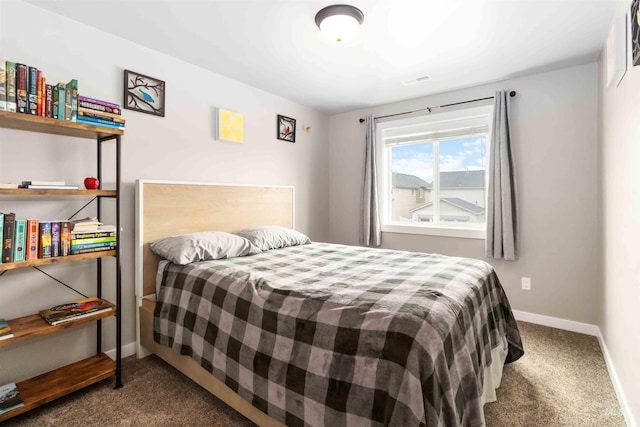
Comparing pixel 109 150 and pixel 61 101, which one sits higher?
pixel 61 101

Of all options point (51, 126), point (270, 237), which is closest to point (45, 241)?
point (51, 126)

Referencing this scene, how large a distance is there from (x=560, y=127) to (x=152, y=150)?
353cm

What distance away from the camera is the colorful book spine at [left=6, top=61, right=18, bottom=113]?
1584mm

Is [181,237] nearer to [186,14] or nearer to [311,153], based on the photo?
[186,14]

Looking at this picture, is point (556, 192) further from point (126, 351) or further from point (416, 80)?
point (126, 351)

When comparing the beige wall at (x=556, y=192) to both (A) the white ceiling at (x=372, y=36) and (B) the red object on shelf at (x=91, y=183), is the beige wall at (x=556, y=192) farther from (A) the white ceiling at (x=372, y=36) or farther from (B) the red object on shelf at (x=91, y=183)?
(B) the red object on shelf at (x=91, y=183)

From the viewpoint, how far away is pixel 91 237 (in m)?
1.91

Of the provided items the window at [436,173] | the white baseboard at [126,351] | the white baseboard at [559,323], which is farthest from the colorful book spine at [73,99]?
the white baseboard at [559,323]

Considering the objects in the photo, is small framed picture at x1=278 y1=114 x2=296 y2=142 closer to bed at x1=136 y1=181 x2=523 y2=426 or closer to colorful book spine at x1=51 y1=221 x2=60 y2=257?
bed at x1=136 y1=181 x2=523 y2=426

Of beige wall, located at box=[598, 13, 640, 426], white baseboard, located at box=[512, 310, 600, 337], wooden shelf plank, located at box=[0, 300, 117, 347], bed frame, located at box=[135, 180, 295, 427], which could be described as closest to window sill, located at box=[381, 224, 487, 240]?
Result: white baseboard, located at box=[512, 310, 600, 337]

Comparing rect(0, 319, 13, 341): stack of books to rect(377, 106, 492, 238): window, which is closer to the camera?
rect(0, 319, 13, 341): stack of books

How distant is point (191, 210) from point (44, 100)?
121cm

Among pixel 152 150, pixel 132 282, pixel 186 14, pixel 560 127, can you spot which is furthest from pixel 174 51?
pixel 560 127

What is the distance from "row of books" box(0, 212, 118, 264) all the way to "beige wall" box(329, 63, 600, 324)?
332 cm
